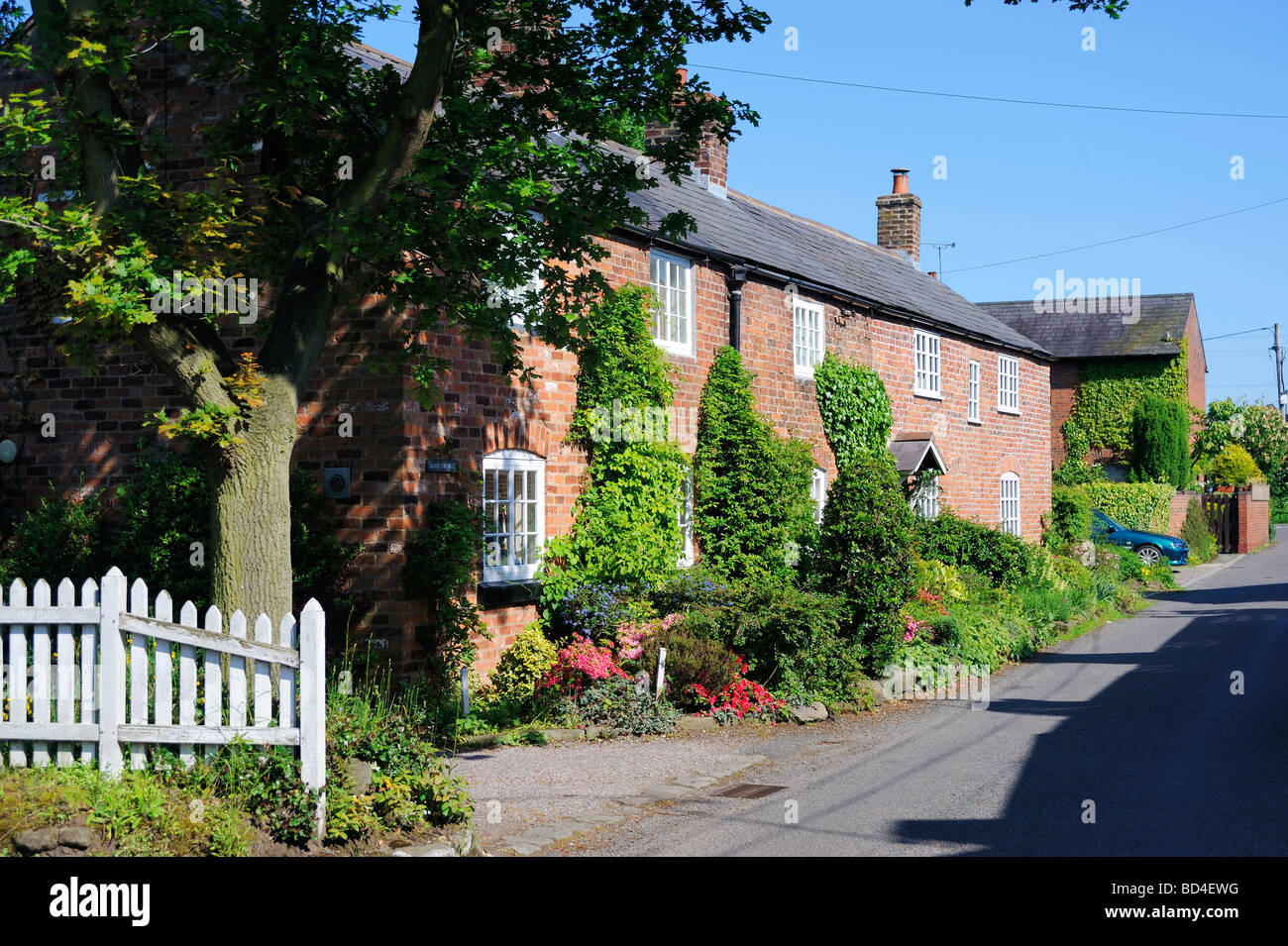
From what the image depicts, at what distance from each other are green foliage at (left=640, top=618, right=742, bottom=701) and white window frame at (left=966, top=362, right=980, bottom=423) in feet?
50.7

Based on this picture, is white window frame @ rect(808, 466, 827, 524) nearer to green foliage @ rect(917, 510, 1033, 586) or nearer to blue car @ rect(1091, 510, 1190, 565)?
green foliage @ rect(917, 510, 1033, 586)

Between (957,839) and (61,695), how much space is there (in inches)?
225

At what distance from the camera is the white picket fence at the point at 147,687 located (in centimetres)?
680

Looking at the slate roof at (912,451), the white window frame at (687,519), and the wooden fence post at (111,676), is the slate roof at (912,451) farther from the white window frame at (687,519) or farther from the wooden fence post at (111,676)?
the wooden fence post at (111,676)

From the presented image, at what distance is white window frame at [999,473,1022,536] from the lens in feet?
91.5

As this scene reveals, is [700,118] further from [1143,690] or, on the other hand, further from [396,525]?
[1143,690]

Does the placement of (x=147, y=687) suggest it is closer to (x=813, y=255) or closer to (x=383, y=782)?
(x=383, y=782)

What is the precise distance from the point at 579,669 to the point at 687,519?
4.29 metres

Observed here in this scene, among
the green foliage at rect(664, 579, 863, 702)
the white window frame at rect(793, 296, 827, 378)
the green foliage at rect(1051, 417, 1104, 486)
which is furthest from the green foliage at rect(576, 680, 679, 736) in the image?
the green foliage at rect(1051, 417, 1104, 486)

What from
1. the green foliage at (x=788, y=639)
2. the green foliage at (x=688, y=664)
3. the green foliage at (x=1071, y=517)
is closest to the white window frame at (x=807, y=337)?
the green foliage at (x=788, y=639)

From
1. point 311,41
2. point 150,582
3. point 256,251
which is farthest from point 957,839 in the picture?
point 150,582

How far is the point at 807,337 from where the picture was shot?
19.3 metres

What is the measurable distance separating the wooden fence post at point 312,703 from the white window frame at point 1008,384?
23.6m

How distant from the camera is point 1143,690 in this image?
44.3ft
